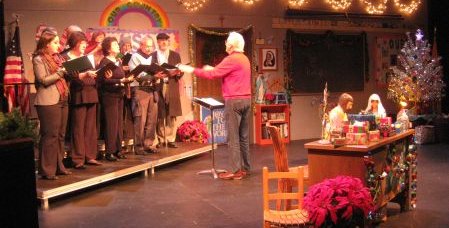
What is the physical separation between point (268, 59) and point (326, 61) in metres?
1.44

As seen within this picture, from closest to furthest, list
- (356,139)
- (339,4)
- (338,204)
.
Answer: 1. (338,204)
2. (356,139)
3. (339,4)

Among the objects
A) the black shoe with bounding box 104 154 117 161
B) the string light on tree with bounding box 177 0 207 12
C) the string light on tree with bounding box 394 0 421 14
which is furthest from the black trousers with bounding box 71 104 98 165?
the string light on tree with bounding box 394 0 421 14

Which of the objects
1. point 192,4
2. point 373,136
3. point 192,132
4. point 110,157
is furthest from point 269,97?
point 373,136

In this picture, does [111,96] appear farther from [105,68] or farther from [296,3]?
[296,3]

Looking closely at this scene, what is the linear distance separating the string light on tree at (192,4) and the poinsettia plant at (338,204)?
6333mm

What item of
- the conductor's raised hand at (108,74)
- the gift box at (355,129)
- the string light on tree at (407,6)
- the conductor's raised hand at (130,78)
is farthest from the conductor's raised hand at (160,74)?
the string light on tree at (407,6)

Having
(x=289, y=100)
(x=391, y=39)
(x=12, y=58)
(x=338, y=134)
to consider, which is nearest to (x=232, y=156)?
(x=338, y=134)

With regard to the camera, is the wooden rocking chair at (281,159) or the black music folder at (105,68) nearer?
the wooden rocking chair at (281,159)

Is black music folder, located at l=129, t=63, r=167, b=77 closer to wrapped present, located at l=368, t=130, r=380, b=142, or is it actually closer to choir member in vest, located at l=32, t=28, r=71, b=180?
choir member in vest, located at l=32, t=28, r=71, b=180

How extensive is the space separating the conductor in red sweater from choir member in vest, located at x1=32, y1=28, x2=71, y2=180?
58.2 inches

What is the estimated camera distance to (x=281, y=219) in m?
3.21

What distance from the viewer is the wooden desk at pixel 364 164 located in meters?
3.67

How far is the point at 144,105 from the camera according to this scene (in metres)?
7.08

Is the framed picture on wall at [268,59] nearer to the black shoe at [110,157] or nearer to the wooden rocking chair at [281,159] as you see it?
the black shoe at [110,157]
